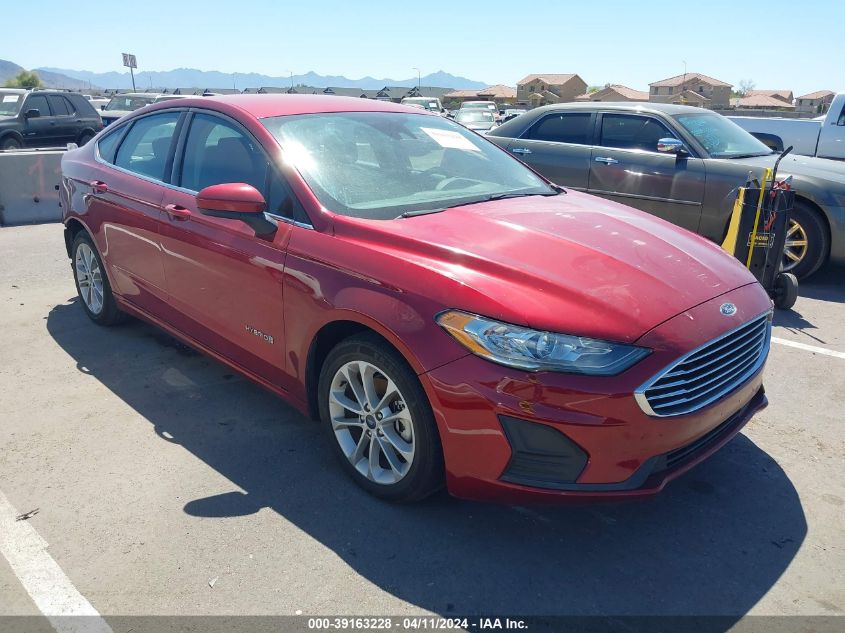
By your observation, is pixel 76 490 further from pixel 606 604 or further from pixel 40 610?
pixel 606 604

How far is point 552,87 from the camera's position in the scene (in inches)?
2830

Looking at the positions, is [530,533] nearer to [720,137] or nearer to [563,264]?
[563,264]

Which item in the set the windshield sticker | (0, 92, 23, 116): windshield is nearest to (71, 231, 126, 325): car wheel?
the windshield sticker

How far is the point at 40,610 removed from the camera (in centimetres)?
242

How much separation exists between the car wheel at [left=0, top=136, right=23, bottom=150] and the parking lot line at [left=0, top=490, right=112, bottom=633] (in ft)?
45.8

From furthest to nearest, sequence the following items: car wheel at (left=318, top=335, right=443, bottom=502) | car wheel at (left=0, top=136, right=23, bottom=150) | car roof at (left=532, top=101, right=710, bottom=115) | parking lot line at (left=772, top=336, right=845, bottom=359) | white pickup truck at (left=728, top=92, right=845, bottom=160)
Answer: car wheel at (left=0, top=136, right=23, bottom=150), white pickup truck at (left=728, top=92, right=845, bottom=160), car roof at (left=532, top=101, right=710, bottom=115), parking lot line at (left=772, top=336, right=845, bottom=359), car wheel at (left=318, top=335, right=443, bottom=502)

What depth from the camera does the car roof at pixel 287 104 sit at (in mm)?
3662

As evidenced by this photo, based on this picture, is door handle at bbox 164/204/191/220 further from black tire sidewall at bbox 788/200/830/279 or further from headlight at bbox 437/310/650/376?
black tire sidewall at bbox 788/200/830/279

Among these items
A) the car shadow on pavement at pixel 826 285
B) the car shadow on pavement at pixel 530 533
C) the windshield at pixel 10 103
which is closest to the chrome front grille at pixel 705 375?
the car shadow on pavement at pixel 530 533

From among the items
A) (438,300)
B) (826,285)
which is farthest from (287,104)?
(826,285)

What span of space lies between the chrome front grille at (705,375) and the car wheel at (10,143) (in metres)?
15.6

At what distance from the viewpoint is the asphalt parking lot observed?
2.46 metres

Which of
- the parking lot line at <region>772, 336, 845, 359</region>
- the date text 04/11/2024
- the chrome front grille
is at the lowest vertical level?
the date text 04/11/2024

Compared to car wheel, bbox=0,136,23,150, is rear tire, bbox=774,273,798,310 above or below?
below
